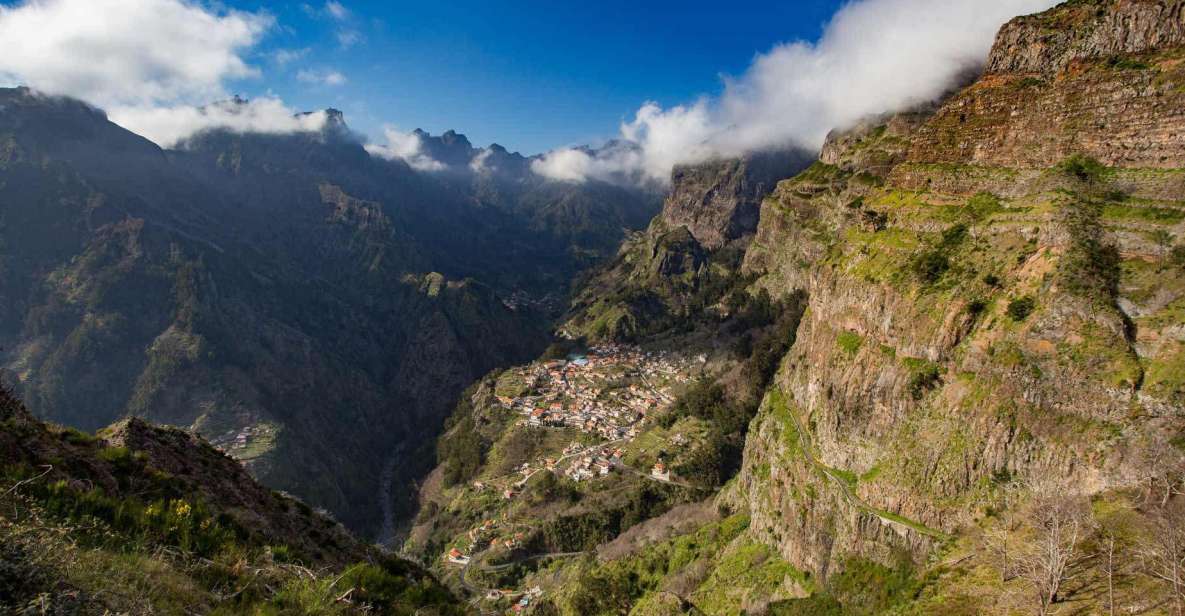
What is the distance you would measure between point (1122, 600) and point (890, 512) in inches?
650

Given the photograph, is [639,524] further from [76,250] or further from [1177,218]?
[76,250]

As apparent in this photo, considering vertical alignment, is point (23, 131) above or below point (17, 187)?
above

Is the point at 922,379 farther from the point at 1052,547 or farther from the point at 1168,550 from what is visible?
the point at 1168,550

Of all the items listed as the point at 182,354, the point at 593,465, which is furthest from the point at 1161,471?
the point at 182,354

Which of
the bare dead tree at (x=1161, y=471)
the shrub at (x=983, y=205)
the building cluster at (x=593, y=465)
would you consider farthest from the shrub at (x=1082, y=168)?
the building cluster at (x=593, y=465)

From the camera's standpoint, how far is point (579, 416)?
116562 millimetres

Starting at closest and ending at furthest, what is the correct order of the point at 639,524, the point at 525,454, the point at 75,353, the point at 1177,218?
the point at 1177,218, the point at 639,524, the point at 525,454, the point at 75,353

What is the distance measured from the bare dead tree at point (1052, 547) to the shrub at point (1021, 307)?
1044 centimetres

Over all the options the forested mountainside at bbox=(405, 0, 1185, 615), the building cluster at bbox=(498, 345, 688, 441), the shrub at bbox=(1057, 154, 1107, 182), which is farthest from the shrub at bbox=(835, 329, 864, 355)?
the building cluster at bbox=(498, 345, 688, 441)

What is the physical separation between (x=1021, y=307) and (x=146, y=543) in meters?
37.7

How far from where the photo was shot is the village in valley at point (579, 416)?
85.8 metres

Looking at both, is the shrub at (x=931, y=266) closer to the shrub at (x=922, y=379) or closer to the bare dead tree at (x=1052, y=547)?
the shrub at (x=922, y=379)

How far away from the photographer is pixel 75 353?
143500mm

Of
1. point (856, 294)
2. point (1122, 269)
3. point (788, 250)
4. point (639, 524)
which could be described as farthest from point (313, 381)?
point (1122, 269)
